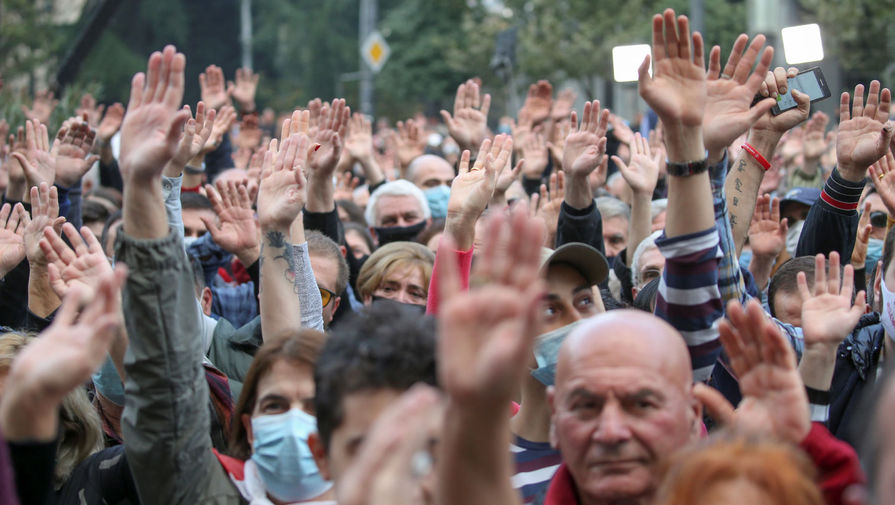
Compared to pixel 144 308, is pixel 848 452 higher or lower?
lower

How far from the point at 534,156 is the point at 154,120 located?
552 cm

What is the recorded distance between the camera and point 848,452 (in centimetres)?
238

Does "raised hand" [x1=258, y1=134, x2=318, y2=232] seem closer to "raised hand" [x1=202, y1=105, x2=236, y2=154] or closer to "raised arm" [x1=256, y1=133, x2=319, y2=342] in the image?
"raised arm" [x1=256, y1=133, x2=319, y2=342]

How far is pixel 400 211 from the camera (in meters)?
7.01

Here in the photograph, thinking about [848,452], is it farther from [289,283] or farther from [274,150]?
[274,150]

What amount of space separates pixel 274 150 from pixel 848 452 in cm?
262

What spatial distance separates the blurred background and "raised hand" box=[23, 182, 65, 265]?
7.01m

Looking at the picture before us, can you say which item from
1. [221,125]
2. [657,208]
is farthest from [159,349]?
[221,125]

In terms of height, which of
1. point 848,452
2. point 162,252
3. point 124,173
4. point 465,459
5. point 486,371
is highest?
point 124,173

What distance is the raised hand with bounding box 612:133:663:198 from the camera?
5391 millimetres

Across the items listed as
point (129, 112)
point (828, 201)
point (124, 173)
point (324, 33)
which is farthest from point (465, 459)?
point (324, 33)

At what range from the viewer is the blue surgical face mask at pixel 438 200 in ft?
25.9

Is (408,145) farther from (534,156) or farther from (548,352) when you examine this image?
(548,352)

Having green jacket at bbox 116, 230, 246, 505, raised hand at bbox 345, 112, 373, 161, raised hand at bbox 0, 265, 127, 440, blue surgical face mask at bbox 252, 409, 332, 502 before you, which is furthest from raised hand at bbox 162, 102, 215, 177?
raised hand at bbox 345, 112, 373, 161
